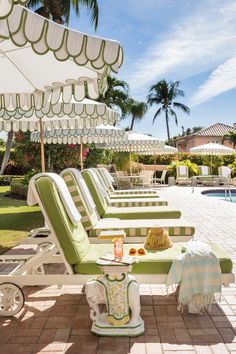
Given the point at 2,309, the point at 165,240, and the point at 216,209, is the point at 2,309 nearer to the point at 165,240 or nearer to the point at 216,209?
the point at 165,240

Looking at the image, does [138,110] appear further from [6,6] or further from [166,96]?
[6,6]

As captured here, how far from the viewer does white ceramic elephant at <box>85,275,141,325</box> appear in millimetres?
3301

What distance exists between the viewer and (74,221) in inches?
150

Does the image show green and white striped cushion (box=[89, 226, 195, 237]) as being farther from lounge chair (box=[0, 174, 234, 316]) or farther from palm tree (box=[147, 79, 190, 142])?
palm tree (box=[147, 79, 190, 142])

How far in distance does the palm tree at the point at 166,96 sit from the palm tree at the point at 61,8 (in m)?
30.0

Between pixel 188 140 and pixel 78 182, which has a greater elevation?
pixel 188 140

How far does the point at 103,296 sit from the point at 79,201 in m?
1.91

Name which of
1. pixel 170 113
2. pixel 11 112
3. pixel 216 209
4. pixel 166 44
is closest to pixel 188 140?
pixel 170 113

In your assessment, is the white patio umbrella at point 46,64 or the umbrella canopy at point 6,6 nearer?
the umbrella canopy at point 6,6

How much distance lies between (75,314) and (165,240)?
1238mm

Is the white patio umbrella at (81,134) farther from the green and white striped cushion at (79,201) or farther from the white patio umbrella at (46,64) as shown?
the green and white striped cushion at (79,201)

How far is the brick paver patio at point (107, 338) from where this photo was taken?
3.08m

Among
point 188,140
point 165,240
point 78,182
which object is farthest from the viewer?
point 188,140

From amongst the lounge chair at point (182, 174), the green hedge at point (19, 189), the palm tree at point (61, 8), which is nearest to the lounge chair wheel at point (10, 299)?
the green hedge at point (19, 189)
